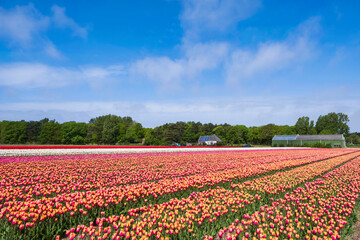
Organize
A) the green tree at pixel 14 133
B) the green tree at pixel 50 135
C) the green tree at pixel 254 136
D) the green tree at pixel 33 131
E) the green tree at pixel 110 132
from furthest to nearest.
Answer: the green tree at pixel 254 136 → the green tree at pixel 33 131 → the green tree at pixel 110 132 → the green tree at pixel 50 135 → the green tree at pixel 14 133

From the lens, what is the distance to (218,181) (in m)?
8.77

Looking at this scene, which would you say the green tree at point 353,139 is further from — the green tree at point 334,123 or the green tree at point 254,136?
the green tree at point 254,136

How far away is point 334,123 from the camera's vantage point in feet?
365

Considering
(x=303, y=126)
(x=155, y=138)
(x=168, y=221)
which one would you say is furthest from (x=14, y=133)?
(x=303, y=126)

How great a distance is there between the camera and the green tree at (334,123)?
111m

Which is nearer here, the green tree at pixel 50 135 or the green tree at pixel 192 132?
the green tree at pixel 50 135

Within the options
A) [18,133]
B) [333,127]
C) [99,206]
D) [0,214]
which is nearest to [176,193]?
[99,206]

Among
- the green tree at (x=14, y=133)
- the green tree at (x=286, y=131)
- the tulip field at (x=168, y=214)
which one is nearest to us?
the tulip field at (x=168, y=214)

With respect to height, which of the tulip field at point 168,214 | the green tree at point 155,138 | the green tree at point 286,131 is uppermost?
the green tree at point 286,131

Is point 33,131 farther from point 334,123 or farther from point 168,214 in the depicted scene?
point 334,123

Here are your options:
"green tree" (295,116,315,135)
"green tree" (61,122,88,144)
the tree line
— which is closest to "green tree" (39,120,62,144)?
the tree line

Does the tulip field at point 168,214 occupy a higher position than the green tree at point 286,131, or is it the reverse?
the green tree at point 286,131

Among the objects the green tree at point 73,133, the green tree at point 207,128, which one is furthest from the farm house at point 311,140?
the green tree at point 73,133

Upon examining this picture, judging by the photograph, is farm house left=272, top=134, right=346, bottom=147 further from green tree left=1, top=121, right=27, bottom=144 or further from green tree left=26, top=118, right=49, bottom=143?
green tree left=1, top=121, right=27, bottom=144
